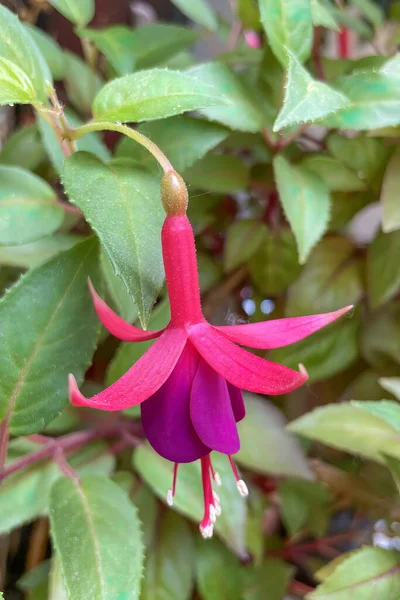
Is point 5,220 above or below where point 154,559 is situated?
above

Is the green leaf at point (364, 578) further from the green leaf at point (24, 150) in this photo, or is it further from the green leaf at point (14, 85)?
the green leaf at point (24, 150)

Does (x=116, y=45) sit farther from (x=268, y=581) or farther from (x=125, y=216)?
(x=268, y=581)

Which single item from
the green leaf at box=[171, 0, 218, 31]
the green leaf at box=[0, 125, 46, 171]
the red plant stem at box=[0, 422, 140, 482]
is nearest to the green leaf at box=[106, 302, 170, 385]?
the red plant stem at box=[0, 422, 140, 482]

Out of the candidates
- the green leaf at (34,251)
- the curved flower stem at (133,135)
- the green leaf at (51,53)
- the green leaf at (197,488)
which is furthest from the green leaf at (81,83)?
the green leaf at (197,488)

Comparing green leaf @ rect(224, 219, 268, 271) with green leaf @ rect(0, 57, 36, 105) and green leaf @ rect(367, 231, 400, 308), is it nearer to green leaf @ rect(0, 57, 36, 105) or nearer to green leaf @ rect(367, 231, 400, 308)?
green leaf @ rect(367, 231, 400, 308)

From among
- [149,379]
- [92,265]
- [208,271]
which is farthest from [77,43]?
[149,379]

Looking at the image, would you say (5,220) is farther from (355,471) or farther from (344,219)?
(355,471)
